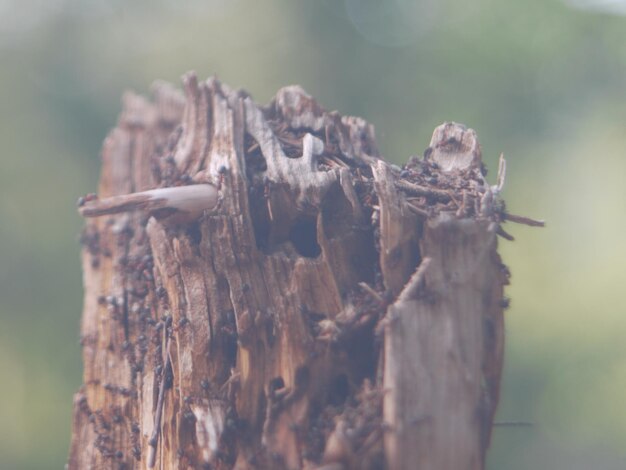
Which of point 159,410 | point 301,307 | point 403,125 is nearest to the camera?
point 301,307

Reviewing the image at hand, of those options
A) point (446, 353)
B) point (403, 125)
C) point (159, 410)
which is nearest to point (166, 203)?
point (159, 410)

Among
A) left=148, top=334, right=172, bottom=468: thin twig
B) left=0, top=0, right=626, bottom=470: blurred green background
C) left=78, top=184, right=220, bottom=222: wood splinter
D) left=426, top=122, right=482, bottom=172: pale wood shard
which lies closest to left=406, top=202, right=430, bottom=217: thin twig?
left=426, top=122, right=482, bottom=172: pale wood shard

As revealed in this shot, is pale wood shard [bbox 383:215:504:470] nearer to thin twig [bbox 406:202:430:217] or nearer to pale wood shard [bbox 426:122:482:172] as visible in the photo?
thin twig [bbox 406:202:430:217]

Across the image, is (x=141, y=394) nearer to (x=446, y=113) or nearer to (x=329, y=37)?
(x=446, y=113)

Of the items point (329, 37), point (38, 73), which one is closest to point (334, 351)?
point (329, 37)

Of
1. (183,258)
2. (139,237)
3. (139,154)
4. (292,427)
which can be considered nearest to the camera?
(292,427)

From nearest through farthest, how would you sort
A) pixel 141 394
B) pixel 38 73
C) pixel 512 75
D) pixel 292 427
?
pixel 292 427 < pixel 141 394 < pixel 512 75 < pixel 38 73

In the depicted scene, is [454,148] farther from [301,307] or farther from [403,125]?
[403,125]

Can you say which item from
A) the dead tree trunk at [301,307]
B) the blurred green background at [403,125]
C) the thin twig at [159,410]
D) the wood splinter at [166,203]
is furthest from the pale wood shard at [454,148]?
the blurred green background at [403,125]
